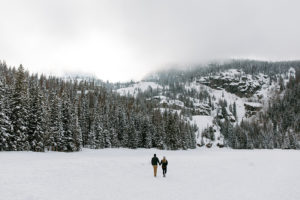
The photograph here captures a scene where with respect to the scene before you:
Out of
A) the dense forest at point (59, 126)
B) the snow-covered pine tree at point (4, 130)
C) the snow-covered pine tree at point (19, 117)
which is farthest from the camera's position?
the dense forest at point (59, 126)

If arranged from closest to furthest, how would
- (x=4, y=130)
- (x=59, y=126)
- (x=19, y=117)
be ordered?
(x=4, y=130)
(x=19, y=117)
(x=59, y=126)

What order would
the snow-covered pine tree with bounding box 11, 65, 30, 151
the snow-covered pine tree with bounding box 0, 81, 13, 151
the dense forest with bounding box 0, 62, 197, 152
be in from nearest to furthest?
the snow-covered pine tree with bounding box 0, 81, 13, 151 → the snow-covered pine tree with bounding box 11, 65, 30, 151 → the dense forest with bounding box 0, 62, 197, 152

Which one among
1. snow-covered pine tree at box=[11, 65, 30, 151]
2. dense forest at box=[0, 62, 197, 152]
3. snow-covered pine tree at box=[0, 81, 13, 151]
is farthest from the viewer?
dense forest at box=[0, 62, 197, 152]

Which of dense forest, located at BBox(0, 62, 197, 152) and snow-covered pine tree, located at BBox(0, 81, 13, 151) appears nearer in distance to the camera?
snow-covered pine tree, located at BBox(0, 81, 13, 151)

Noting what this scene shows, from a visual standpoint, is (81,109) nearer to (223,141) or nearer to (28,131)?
(28,131)

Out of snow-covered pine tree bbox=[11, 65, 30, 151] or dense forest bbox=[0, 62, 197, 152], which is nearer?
snow-covered pine tree bbox=[11, 65, 30, 151]

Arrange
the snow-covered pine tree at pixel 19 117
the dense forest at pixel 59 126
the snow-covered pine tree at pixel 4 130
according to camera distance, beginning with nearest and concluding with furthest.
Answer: the snow-covered pine tree at pixel 4 130 → the snow-covered pine tree at pixel 19 117 → the dense forest at pixel 59 126

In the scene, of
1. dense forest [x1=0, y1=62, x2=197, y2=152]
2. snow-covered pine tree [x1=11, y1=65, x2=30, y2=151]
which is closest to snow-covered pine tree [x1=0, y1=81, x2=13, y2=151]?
dense forest [x1=0, y1=62, x2=197, y2=152]

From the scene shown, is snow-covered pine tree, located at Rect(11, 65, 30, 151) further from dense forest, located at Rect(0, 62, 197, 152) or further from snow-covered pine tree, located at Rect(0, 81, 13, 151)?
snow-covered pine tree, located at Rect(0, 81, 13, 151)

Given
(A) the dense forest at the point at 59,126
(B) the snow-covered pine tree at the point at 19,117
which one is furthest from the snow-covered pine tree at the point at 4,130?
(B) the snow-covered pine tree at the point at 19,117

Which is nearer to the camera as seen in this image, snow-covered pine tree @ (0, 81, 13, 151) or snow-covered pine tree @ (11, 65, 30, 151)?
snow-covered pine tree @ (0, 81, 13, 151)

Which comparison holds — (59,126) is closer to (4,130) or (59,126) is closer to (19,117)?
(19,117)

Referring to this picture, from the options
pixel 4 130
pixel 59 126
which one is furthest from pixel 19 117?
pixel 59 126

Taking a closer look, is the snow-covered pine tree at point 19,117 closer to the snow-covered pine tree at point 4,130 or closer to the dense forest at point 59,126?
the dense forest at point 59,126
